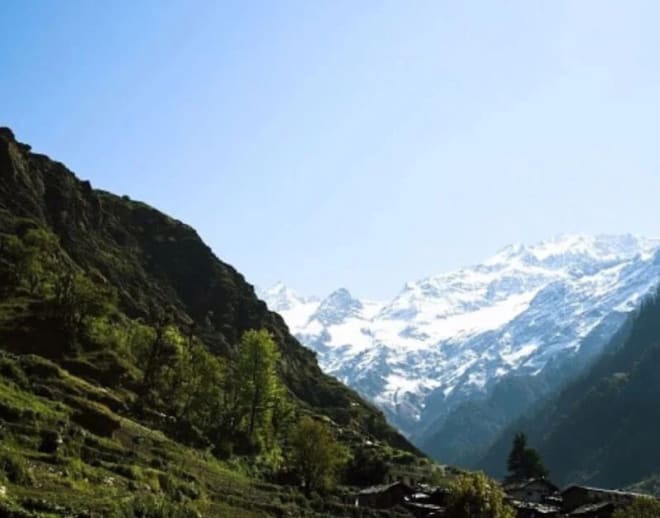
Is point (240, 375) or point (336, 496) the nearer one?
point (336, 496)

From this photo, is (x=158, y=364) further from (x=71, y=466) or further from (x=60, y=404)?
(x=71, y=466)

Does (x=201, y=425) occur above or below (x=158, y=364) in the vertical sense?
below

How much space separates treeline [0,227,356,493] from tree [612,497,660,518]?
4163 cm

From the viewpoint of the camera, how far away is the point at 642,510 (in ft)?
364

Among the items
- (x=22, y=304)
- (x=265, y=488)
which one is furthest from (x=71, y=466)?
(x=22, y=304)

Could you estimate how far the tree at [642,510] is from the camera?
357 ft

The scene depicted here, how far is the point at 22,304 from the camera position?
5497 inches

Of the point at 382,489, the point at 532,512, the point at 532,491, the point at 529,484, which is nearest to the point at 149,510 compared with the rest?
the point at 382,489

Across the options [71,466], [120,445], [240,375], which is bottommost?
[71,466]

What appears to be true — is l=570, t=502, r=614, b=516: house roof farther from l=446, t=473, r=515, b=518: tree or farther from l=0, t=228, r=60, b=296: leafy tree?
l=0, t=228, r=60, b=296: leafy tree

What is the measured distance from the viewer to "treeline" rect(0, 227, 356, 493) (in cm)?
12319

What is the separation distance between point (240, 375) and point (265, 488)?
3800 centimetres

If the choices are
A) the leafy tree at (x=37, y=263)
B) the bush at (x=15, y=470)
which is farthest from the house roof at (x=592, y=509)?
the bush at (x=15, y=470)

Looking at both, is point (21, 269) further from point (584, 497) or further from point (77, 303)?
point (584, 497)
